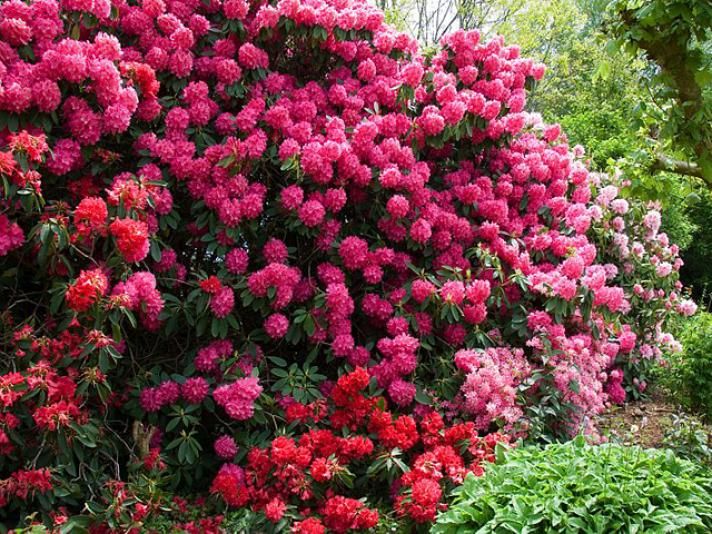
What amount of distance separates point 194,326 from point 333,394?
2.31ft

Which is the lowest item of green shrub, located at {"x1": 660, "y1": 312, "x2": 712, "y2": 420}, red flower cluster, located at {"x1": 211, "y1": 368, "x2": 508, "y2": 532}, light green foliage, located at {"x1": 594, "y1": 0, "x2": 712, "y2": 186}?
red flower cluster, located at {"x1": 211, "y1": 368, "x2": 508, "y2": 532}

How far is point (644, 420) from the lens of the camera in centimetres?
350

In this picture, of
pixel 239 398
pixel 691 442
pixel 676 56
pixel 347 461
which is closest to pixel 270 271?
pixel 239 398

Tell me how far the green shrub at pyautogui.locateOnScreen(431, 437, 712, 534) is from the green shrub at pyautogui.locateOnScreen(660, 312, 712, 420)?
1724mm

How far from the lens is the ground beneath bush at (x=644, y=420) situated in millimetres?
3582

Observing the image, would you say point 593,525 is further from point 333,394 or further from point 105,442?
point 105,442

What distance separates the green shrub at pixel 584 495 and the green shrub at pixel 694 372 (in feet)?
5.65

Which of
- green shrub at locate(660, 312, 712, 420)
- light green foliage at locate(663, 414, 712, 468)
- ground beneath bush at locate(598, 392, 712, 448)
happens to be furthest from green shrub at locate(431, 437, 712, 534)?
green shrub at locate(660, 312, 712, 420)

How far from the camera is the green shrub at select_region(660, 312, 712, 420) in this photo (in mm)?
3885

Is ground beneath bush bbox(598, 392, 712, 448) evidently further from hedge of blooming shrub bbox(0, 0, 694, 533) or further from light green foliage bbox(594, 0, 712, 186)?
light green foliage bbox(594, 0, 712, 186)

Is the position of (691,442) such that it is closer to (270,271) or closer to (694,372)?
(694,372)

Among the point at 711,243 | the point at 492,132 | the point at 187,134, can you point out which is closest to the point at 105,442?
the point at 187,134

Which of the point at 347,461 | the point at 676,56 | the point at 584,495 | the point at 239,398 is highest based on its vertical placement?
the point at 676,56

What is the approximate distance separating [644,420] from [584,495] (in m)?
1.67
